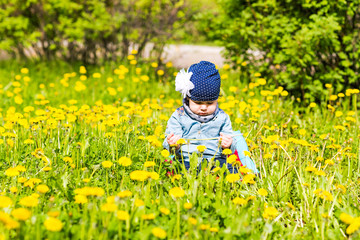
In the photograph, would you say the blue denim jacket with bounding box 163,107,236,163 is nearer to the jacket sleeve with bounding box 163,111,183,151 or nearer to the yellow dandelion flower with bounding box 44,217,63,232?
the jacket sleeve with bounding box 163,111,183,151

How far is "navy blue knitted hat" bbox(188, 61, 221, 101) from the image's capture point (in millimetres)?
2627

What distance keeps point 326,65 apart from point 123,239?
13.7ft

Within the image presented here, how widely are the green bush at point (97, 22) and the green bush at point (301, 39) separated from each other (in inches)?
58.3

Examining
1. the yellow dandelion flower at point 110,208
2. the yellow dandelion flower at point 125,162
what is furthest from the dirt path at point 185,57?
the yellow dandelion flower at point 110,208

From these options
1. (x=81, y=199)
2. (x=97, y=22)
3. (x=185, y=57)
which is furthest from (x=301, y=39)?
(x=185, y=57)

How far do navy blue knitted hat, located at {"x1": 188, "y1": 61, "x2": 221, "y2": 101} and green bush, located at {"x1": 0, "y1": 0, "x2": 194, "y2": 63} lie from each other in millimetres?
4148

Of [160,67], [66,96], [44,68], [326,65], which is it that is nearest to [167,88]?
[160,67]

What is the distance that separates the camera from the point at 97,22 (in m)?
6.52

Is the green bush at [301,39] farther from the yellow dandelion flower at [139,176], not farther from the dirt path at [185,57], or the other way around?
the yellow dandelion flower at [139,176]

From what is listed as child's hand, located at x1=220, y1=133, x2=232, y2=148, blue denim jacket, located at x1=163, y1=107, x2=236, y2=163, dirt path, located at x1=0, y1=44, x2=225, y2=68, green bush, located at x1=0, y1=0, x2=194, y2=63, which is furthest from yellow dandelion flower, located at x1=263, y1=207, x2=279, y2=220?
green bush, located at x1=0, y1=0, x2=194, y2=63

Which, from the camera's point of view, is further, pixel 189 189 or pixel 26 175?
pixel 26 175

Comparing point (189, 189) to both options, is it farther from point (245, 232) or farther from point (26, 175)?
point (26, 175)

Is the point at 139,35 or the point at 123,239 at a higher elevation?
the point at 139,35

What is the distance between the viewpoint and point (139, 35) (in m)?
6.85
